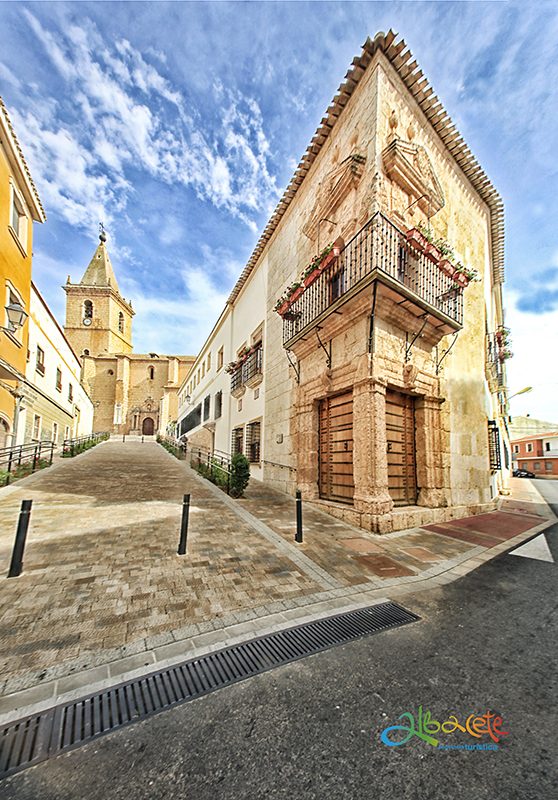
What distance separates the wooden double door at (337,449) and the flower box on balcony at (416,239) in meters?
3.51

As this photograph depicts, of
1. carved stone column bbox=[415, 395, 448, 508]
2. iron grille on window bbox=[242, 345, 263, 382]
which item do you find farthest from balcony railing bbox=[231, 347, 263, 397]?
carved stone column bbox=[415, 395, 448, 508]

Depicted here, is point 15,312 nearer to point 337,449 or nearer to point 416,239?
point 337,449

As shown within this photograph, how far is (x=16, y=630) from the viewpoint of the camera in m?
2.69

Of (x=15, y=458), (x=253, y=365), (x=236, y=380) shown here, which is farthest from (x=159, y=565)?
(x=236, y=380)

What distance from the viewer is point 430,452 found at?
7715mm

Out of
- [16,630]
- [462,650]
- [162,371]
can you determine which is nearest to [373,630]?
[462,650]

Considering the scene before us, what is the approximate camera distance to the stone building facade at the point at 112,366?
45062 mm

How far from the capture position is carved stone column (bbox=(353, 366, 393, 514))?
20.7 feet

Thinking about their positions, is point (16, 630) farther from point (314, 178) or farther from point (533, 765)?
point (314, 178)

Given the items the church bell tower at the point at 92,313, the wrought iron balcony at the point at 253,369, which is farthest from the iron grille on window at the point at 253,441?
the church bell tower at the point at 92,313

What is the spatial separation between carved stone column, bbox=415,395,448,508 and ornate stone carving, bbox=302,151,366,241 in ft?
17.9

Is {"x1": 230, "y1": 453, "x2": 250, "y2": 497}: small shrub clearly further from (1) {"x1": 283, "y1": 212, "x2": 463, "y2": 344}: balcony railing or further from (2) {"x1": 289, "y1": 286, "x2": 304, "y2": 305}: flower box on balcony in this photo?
(2) {"x1": 289, "y1": 286, "x2": 304, "y2": 305}: flower box on balcony

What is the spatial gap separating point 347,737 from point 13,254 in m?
14.1

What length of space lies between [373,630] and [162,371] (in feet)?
161
